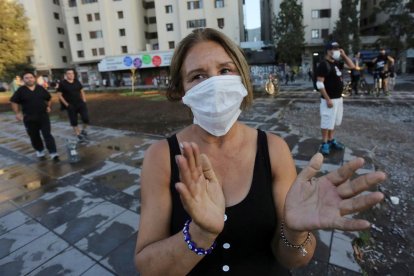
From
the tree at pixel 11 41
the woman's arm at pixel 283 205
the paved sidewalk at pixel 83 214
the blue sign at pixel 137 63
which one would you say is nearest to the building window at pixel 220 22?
the blue sign at pixel 137 63

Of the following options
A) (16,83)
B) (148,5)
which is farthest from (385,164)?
(148,5)

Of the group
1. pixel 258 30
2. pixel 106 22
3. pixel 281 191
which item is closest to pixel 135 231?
pixel 281 191

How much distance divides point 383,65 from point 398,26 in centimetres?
2486

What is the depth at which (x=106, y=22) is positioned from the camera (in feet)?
133

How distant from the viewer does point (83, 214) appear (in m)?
3.74

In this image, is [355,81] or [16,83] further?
[16,83]

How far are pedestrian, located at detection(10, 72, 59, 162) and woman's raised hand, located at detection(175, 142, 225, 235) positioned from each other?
6113 millimetres

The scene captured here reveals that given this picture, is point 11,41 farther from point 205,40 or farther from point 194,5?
point 205,40

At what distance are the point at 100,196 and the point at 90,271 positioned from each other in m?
1.74

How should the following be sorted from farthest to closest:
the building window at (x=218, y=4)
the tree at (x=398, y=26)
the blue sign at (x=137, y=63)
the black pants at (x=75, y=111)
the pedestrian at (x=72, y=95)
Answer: the building window at (x=218, y=4) → the blue sign at (x=137, y=63) → the tree at (x=398, y=26) → the black pants at (x=75, y=111) → the pedestrian at (x=72, y=95)

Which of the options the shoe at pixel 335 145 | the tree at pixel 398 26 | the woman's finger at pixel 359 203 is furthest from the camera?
the tree at pixel 398 26

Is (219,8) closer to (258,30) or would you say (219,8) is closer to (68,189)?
(258,30)

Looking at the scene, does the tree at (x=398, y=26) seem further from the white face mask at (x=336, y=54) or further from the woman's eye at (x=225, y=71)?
the woman's eye at (x=225, y=71)

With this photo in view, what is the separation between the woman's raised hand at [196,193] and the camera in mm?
1027
